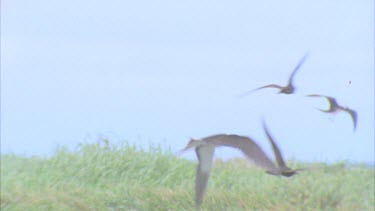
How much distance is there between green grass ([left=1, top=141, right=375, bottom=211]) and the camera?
265 inches

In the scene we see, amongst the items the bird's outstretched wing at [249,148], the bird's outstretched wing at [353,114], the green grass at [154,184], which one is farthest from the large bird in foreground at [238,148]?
the green grass at [154,184]

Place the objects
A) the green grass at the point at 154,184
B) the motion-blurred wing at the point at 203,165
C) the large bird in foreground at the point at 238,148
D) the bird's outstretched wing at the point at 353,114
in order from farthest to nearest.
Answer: the green grass at the point at 154,184 < the bird's outstretched wing at the point at 353,114 < the motion-blurred wing at the point at 203,165 < the large bird in foreground at the point at 238,148

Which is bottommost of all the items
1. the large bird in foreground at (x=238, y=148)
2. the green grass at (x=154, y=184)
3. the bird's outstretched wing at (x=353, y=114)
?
the green grass at (x=154, y=184)

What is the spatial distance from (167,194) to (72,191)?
1272 mm

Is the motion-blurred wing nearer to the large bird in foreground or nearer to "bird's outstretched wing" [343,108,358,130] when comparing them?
the large bird in foreground

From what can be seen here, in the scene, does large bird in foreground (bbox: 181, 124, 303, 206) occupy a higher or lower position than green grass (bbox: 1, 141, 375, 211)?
higher

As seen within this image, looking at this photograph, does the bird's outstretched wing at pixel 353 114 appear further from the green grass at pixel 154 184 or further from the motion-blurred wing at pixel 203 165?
the green grass at pixel 154 184

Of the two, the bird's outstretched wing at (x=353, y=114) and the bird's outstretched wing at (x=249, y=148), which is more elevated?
the bird's outstretched wing at (x=249, y=148)

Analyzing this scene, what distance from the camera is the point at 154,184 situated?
335 inches

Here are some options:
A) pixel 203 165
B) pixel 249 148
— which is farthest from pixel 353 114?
pixel 203 165

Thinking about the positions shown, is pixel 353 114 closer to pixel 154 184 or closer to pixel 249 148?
pixel 249 148

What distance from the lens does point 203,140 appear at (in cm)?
428

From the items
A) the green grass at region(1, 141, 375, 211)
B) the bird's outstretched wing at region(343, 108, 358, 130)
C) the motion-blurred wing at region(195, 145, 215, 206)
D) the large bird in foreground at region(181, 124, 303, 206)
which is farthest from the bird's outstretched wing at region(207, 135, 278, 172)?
the green grass at region(1, 141, 375, 211)

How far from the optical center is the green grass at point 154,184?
6730 mm
